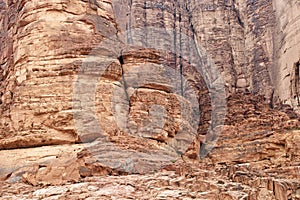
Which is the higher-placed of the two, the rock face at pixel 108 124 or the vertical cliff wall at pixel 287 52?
the vertical cliff wall at pixel 287 52

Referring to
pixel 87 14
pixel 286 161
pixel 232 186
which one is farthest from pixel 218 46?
pixel 232 186

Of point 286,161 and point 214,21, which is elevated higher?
point 214,21

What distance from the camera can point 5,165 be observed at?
19.0 meters

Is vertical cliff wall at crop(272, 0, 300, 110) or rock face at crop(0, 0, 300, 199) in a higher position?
vertical cliff wall at crop(272, 0, 300, 110)

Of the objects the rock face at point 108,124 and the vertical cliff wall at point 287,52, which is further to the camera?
the vertical cliff wall at point 287,52

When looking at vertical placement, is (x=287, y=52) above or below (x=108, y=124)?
above

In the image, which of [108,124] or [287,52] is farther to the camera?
[287,52]

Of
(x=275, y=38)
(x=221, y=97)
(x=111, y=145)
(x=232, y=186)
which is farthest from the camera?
(x=275, y=38)

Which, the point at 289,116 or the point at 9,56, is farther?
the point at 289,116

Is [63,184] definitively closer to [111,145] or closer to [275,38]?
[111,145]

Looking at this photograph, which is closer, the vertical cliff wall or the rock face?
the rock face

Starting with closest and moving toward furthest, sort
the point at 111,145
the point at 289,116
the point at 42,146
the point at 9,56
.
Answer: the point at 111,145 → the point at 42,146 → the point at 9,56 → the point at 289,116

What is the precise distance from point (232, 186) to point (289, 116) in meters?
18.1

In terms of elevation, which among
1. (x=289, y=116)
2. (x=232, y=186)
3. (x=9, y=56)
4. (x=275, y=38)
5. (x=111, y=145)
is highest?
(x=275, y=38)
